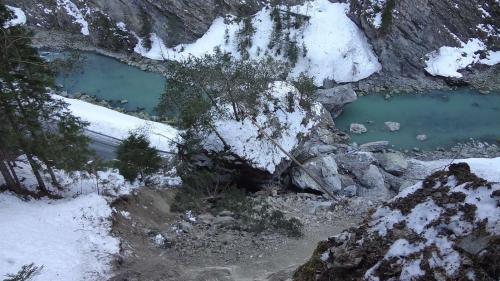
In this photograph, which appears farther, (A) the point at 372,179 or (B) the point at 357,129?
(B) the point at 357,129

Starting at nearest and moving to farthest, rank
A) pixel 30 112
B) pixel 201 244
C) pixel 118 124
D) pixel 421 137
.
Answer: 1. pixel 201 244
2. pixel 30 112
3. pixel 118 124
4. pixel 421 137

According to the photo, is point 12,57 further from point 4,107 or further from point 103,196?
point 103,196

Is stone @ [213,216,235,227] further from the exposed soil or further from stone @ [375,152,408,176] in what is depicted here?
stone @ [375,152,408,176]

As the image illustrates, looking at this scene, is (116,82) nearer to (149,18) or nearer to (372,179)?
(149,18)

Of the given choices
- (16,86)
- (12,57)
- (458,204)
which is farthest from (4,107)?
(458,204)

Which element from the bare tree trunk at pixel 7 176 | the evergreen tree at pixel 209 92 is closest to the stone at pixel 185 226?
the evergreen tree at pixel 209 92

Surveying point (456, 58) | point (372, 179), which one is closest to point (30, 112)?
point (372, 179)
